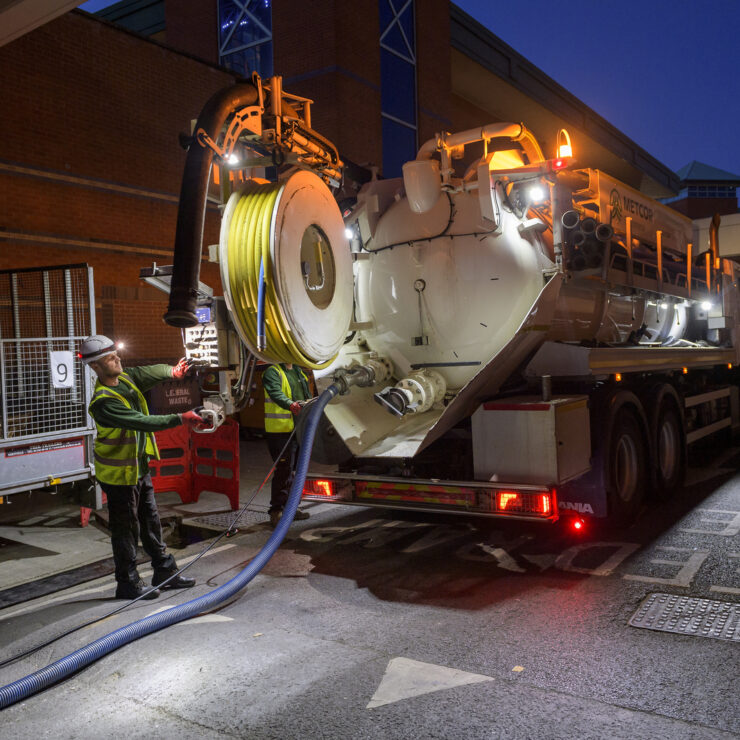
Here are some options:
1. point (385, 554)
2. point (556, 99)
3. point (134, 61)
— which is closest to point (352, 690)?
point (385, 554)

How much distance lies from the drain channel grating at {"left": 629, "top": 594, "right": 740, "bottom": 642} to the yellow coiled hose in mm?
2491

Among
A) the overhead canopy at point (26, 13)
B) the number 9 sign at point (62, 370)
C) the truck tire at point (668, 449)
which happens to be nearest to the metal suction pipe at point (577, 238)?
the truck tire at point (668, 449)

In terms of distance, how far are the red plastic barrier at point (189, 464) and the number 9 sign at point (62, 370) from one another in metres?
1.16

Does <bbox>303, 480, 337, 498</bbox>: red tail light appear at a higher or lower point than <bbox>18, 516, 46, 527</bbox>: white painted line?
higher

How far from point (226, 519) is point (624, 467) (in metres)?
3.64

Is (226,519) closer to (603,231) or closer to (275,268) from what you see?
(275,268)

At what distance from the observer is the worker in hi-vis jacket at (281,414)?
660cm

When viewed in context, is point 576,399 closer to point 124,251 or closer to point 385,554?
point 385,554

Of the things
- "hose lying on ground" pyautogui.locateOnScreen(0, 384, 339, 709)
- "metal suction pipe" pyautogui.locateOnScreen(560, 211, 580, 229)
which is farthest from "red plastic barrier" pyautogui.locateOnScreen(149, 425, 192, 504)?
"metal suction pipe" pyautogui.locateOnScreen(560, 211, 580, 229)

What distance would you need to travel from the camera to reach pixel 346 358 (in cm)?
613

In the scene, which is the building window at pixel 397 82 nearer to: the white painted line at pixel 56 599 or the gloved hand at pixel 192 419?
the gloved hand at pixel 192 419

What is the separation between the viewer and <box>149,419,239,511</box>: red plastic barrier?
737cm

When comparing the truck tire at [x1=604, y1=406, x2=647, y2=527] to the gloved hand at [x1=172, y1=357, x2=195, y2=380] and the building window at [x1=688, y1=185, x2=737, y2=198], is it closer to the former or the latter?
the gloved hand at [x1=172, y1=357, x2=195, y2=380]

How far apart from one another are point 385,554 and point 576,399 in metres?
1.85
